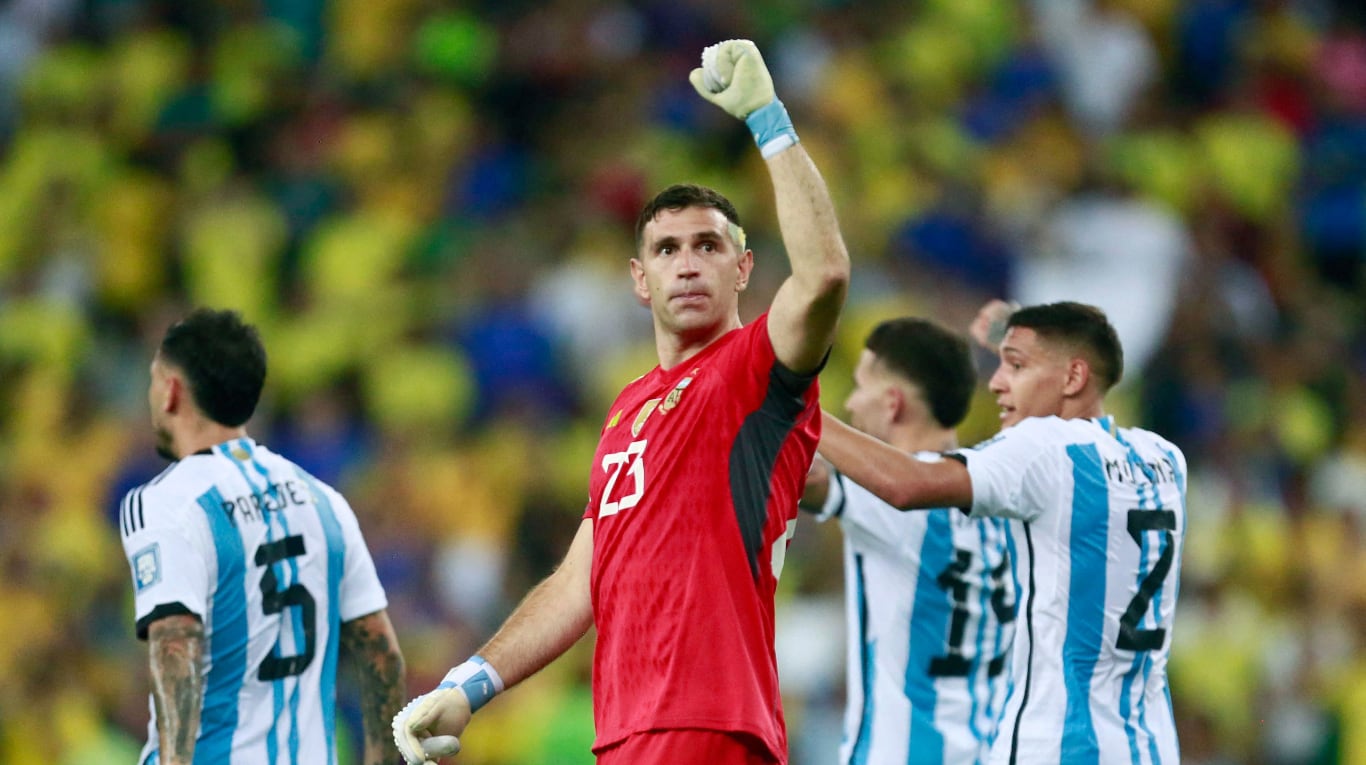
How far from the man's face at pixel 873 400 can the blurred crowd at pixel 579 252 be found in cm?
316

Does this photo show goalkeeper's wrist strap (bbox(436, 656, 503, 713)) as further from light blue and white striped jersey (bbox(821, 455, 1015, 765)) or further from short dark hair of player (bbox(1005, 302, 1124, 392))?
short dark hair of player (bbox(1005, 302, 1124, 392))

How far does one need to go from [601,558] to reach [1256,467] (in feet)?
29.5

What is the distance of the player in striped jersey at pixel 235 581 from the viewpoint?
6102mm

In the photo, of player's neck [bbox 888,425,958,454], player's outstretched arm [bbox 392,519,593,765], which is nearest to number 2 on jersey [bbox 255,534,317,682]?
player's outstretched arm [bbox 392,519,593,765]

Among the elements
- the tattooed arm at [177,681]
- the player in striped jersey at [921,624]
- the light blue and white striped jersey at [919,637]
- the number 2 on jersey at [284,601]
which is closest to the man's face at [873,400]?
the player in striped jersey at [921,624]

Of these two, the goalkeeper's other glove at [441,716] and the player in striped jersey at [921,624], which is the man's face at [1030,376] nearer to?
the player in striped jersey at [921,624]

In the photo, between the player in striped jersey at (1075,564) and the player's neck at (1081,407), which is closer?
the player in striped jersey at (1075,564)

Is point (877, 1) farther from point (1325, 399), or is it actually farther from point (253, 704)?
point (253, 704)

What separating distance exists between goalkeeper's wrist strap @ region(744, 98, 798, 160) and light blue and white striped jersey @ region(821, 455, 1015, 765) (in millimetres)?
2512

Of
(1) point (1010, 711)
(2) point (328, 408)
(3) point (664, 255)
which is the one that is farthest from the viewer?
(2) point (328, 408)

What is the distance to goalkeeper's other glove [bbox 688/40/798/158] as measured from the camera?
187 inches

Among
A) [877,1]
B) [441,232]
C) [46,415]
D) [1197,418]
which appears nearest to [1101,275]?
[1197,418]

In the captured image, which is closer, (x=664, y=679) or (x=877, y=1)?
(x=664, y=679)

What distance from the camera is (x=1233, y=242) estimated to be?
1476 centimetres
